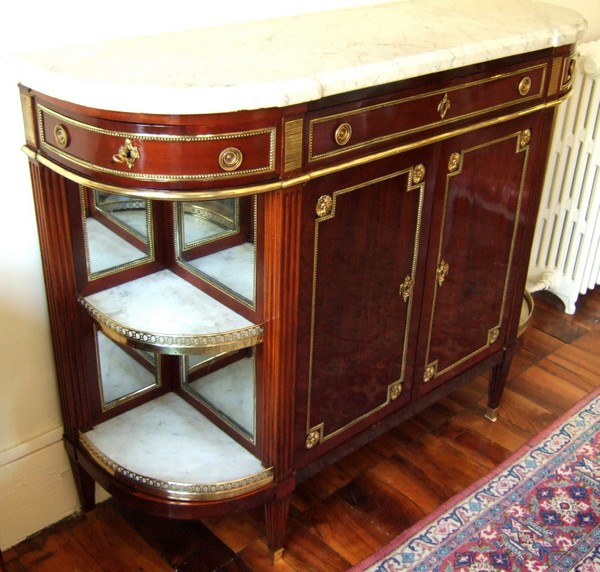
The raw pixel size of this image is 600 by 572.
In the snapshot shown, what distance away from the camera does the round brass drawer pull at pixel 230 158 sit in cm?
111

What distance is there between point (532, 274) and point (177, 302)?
4.51 ft

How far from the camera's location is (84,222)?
1.37 meters

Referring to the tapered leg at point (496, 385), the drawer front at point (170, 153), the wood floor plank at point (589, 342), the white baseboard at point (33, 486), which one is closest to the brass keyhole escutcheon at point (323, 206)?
the drawer front at point (170, 153)

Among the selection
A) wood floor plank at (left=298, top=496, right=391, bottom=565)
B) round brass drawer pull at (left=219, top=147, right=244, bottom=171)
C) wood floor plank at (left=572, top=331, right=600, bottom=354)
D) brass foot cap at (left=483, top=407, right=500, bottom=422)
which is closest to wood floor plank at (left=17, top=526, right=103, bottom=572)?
wood floor plank at (left=298, top=496, right=391, bottom=565)

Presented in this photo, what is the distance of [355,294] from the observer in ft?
4.63

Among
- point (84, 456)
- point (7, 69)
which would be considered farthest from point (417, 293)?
point (7, 69)

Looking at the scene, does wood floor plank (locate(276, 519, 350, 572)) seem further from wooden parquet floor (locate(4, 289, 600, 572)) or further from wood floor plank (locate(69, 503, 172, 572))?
wood floor plank (locate(69, 503, 172, 572))

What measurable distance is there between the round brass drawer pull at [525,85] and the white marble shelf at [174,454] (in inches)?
32.5

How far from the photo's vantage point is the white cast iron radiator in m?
2.12

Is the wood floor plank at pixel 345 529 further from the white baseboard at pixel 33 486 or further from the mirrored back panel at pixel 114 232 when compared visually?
the mirrored back panel at pixel 114 232

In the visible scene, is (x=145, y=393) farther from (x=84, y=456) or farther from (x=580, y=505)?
(x=580, y=505)

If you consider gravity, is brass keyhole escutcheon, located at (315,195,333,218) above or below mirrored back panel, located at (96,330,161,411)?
above

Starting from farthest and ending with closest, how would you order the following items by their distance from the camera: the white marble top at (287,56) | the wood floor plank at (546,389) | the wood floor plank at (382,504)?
1. the wood floor plank at (546,389)
2. the wood floor plank at (382,504)
3. the white marble top at (287,56)

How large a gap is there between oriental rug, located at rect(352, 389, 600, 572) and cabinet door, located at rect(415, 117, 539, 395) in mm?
253
